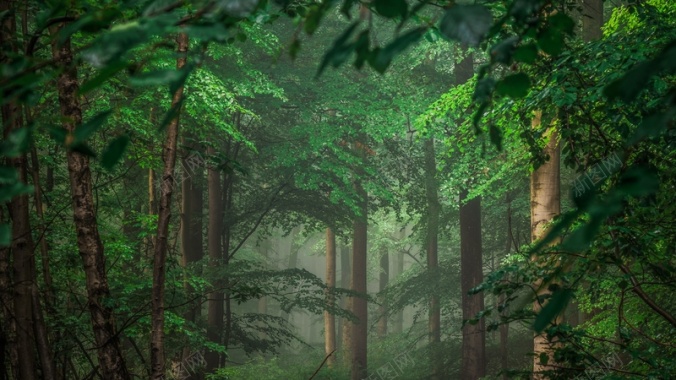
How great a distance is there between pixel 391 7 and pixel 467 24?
17cm

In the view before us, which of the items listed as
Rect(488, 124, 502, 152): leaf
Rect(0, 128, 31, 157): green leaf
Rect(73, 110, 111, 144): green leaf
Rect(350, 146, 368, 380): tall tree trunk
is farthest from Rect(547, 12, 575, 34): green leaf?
Rect(350, 146, 368, 380): tall tree trunk

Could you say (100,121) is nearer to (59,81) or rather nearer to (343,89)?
(59,81)

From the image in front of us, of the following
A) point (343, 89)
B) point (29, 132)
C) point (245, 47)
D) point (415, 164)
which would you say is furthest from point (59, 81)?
point (415, 164)

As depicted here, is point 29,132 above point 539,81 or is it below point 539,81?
below

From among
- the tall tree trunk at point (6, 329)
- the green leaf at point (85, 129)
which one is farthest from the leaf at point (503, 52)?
the tall tree trunk at point (6, 329)

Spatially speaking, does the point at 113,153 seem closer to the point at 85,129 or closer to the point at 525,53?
the point at 85,129

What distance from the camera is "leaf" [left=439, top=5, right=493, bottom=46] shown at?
95 centimetres

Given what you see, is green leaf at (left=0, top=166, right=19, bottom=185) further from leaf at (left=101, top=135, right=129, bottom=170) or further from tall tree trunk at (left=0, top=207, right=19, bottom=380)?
tall tree trunk at (left=0, top=207, right=19, bottom=380)

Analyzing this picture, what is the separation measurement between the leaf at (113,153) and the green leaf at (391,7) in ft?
1.55

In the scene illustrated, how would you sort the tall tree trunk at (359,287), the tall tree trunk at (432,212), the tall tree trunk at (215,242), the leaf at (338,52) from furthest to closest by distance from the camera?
the tall tree trunk at (359,287)
the tall tree trunk at (432,212)
the tall tree trunk at (215,242)
the leaf at (338,52)

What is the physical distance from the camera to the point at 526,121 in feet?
17.3

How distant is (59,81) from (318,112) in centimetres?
1333

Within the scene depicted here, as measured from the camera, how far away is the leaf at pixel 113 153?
0.97 metres

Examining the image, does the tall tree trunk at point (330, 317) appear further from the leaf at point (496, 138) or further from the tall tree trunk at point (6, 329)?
the leaf at point (496, 138)
